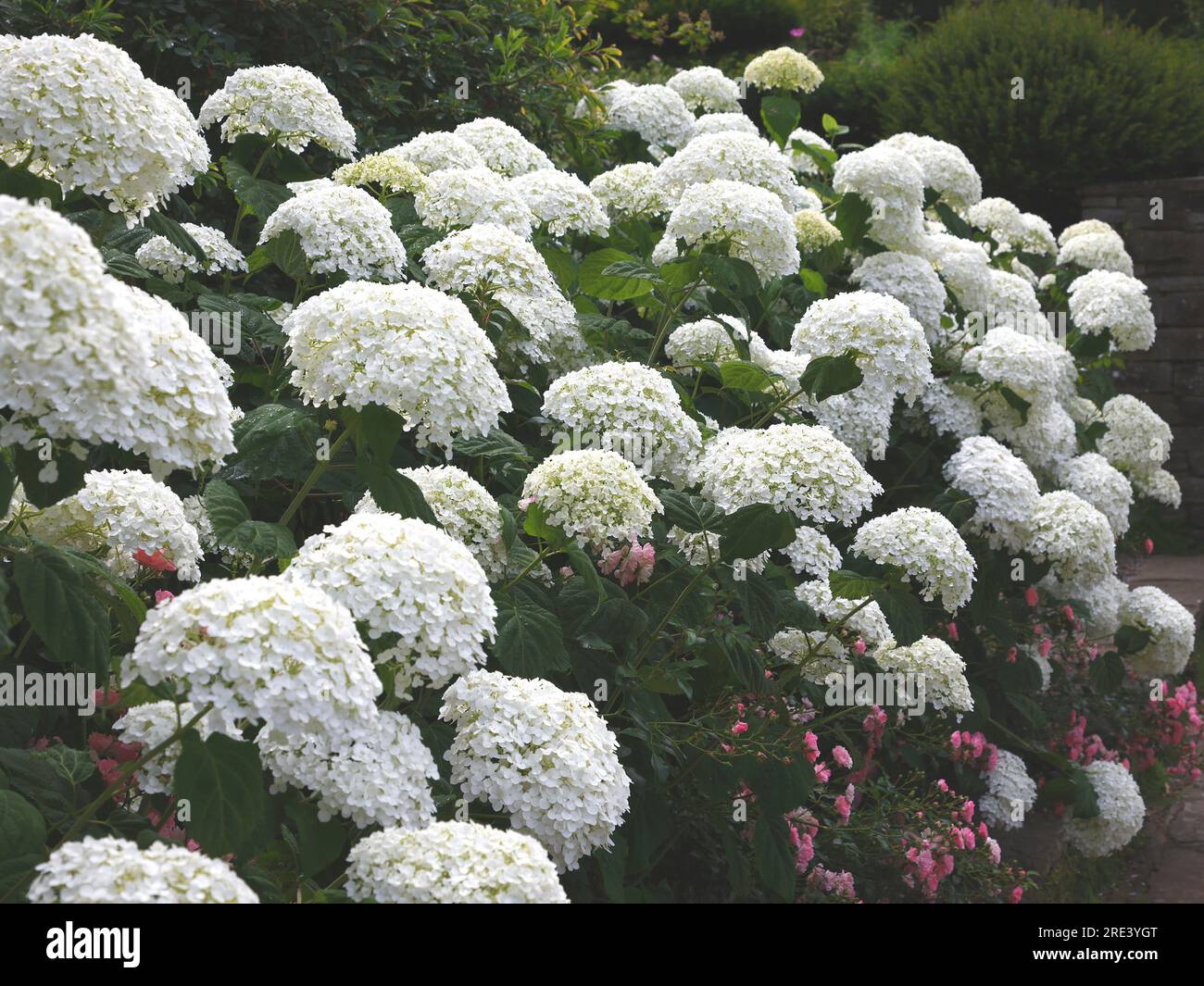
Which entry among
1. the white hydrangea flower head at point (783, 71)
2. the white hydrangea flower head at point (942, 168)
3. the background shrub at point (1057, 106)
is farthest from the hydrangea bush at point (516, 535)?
the background shrub at point (1057, 106)

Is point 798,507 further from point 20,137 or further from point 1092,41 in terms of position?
point 1092,41

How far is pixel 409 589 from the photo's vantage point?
2242mm

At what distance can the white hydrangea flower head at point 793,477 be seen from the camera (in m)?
3.25

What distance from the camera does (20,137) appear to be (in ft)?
8.64

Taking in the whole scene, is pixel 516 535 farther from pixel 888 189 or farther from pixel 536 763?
pixel 888 189

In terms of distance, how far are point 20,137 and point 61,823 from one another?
1.30 metres

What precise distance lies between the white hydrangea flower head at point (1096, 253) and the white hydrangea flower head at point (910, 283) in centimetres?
243

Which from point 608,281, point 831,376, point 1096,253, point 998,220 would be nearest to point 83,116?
point 608,281

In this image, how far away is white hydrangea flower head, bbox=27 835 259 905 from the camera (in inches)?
68.1

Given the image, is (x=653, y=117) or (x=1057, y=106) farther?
(x=1057, y=106)

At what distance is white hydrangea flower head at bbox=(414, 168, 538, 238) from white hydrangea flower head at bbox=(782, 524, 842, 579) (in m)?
1.29

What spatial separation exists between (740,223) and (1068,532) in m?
1.85

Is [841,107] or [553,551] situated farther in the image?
[841,107]
